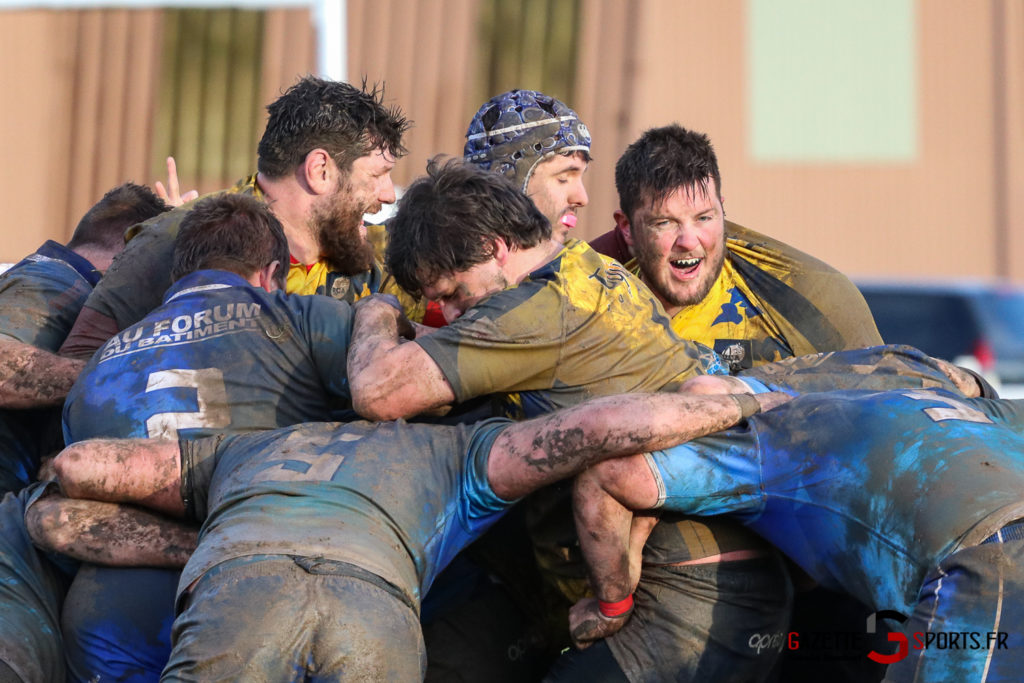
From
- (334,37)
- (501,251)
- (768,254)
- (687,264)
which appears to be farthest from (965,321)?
(501,251)

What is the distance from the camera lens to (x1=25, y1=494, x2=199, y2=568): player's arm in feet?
10.4

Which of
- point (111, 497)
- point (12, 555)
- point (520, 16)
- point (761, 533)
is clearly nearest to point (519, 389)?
point (761, 533)

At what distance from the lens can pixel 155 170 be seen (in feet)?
28.1

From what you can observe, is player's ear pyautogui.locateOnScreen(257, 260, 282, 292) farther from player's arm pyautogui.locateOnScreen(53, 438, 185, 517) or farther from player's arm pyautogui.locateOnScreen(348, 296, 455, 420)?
player's arm pyautogui.locateOnScreen(53, 438, 185, 517)

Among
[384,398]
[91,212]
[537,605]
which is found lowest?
[537,605]

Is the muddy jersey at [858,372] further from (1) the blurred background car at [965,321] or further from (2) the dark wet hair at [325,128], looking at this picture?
(1) the blurred background car at [965,321]

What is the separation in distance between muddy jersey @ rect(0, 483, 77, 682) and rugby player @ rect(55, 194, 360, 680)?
0.25ft

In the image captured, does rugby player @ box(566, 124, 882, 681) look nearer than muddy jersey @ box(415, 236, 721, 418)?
No

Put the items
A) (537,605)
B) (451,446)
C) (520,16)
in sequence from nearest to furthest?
1. (451,446)
2. (537,605)
3. (520,16)

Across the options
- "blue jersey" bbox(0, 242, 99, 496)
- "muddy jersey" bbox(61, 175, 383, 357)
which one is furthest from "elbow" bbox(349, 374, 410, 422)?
"blue jersey" bbox(0, 242, 99, 496)

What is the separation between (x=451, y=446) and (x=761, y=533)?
2.85ft

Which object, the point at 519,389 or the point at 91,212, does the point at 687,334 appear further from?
the point at 91,212

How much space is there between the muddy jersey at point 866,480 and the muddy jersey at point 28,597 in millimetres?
1639

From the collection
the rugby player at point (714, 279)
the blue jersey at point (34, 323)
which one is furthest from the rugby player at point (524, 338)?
the blue jersey at point (34, 323)
